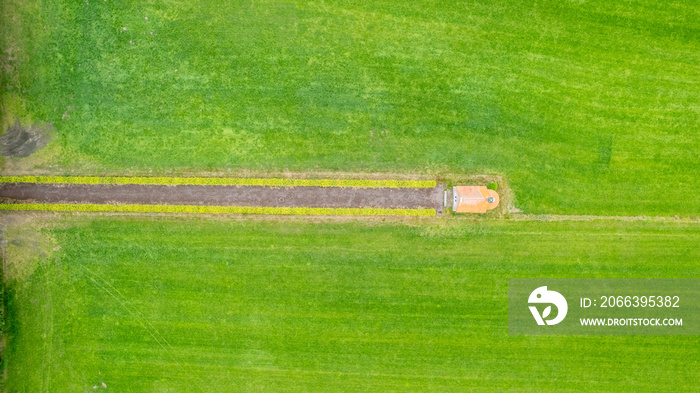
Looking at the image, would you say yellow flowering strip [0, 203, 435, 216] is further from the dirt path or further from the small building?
the small building

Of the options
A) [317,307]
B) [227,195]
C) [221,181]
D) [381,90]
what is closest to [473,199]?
[381,90]

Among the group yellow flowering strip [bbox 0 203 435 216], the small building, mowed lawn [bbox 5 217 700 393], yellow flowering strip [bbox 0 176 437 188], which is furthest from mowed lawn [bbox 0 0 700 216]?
mowed lawn [bbox 5 217 700 393]

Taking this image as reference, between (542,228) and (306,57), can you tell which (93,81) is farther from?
(542,228)

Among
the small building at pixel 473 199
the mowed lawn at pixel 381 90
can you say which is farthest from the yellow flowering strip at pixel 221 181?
the small building at pixel 473 199

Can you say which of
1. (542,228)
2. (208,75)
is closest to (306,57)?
(208,75)

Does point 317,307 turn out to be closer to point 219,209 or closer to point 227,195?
point 219,209

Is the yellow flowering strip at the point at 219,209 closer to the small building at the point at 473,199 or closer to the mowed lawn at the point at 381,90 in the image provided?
the small building at the point at 473,199

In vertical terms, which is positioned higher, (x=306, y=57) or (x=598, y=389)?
(x=306, y=57)
